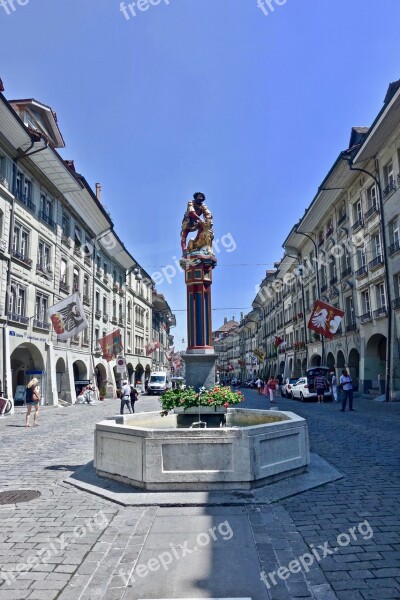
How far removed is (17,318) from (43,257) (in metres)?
5.88

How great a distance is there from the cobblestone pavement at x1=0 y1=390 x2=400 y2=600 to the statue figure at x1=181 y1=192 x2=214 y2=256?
5.88 metres

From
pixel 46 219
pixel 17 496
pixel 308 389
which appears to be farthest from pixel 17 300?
pixel 17 496

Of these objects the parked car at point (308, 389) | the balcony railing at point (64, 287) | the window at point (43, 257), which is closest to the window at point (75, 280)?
the balcony railing at point (64, 287)

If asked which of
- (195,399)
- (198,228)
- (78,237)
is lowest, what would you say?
(195,399)

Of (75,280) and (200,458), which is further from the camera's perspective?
(75,280)

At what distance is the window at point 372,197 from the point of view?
29038 mm

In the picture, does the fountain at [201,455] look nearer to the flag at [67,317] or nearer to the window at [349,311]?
the flag at [67,317]

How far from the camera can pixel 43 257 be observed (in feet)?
97.5

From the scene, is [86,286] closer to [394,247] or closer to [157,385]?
[157,385]

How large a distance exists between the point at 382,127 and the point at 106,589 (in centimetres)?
2642

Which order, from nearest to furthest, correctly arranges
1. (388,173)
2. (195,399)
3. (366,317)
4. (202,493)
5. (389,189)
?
1. (202,493)
2. (195,399)
3. (389,189)
4. (388,173)
5. (366,317)

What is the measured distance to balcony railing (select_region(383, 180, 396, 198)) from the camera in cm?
2576

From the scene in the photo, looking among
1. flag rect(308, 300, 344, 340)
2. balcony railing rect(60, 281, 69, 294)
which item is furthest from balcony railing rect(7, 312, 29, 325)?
flag rect(308, 300, 344, 340)

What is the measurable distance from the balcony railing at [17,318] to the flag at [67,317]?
2.45 metres
